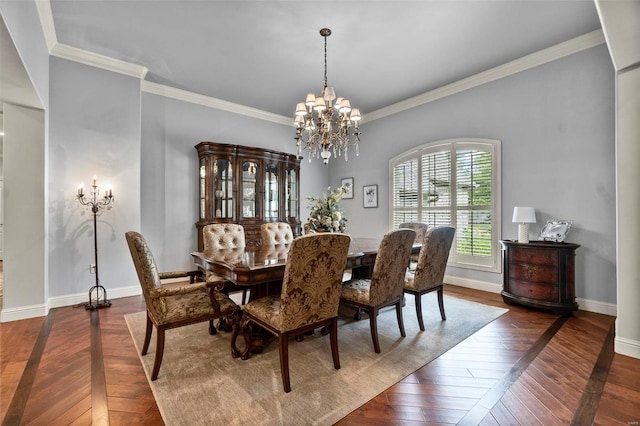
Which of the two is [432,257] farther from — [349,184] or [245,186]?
[349,184]

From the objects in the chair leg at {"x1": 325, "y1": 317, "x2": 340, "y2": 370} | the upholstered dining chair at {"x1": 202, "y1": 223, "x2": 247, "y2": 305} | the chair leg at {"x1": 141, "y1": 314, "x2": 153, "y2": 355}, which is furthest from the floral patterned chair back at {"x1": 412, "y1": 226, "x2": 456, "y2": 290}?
the chair leg at {"x1": 141, "y1": 314, "x2": 153, "y2": 355}

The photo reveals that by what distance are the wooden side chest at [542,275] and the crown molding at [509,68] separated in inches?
87.3

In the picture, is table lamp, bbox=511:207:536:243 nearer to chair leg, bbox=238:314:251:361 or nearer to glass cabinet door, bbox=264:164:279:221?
chair leg, bbox=238:314:251:361

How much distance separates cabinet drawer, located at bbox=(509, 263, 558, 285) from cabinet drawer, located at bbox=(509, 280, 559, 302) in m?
0.05

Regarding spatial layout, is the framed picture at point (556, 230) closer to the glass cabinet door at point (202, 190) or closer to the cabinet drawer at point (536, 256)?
the cabinet drawer at point (536, 256)

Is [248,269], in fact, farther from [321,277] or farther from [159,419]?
[159,419]

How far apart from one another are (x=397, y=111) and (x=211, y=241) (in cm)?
389

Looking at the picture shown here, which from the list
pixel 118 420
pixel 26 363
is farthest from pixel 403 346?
pixel 26 363

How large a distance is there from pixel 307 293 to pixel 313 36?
2703 millimetres

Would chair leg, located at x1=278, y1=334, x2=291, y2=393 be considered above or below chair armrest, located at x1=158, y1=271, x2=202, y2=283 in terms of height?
below

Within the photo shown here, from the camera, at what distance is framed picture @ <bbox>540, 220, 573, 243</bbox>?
330 cm

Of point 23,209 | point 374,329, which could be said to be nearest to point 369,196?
point 374,329

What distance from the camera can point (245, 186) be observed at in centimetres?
494

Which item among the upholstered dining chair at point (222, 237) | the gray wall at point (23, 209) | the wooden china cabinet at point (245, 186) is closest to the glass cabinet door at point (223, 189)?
the wooden china cabinet at point (245, 186)
